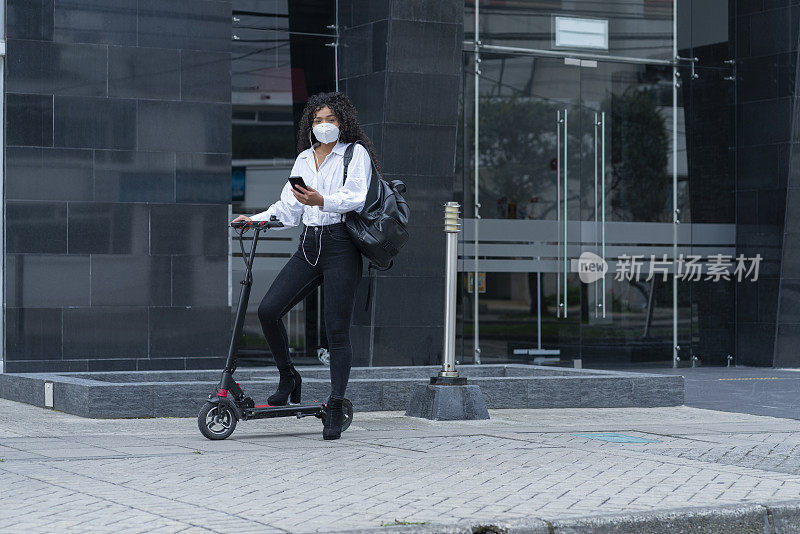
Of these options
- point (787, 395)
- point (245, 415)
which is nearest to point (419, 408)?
point (245, 415)

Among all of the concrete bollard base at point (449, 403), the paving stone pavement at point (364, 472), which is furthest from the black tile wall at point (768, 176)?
the concrete bollard base at point (449, 403)

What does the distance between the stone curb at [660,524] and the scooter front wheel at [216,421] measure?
283 cm

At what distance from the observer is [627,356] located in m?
16.2

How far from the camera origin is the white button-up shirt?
7406mm

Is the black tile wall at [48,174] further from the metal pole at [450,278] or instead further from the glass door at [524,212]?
the metal pole at [450,278]

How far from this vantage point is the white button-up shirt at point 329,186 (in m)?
7.41

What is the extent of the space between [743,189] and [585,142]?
8.41 ft

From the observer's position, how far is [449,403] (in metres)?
8.81

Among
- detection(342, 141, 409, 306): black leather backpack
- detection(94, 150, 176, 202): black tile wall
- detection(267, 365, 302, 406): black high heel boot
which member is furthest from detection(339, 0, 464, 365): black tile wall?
detection(342, 141, 409, 306): black leather backpack

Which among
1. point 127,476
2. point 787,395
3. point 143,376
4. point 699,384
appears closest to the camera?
point 127,476

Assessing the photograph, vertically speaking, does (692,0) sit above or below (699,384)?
above

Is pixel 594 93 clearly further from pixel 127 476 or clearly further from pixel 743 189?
pixel 127 476

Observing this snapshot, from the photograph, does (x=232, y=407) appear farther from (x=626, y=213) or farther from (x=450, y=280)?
(x=626, y=213)

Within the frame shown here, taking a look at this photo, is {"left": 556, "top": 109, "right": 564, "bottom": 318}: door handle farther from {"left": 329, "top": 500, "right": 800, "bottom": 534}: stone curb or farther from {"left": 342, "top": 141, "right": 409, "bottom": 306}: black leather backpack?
{"left": 329, "top": 500, "right": 800, "bottom": 534}: stone curb
